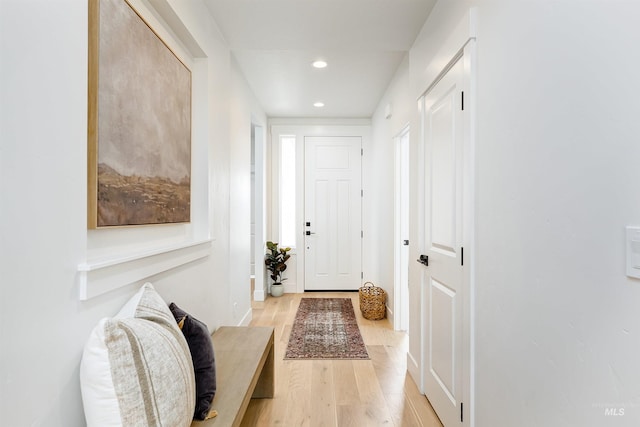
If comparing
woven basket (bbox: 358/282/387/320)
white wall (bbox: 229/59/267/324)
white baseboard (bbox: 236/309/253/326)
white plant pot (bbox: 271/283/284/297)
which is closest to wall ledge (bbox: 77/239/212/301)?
white wall (bbox: 229/59/267/324)

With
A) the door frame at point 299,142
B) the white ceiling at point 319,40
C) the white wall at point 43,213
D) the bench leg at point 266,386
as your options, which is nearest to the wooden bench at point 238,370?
the bench leg at point 266,386

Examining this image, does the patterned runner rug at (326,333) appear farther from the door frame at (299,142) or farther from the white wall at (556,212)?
the white wall at (556,212)

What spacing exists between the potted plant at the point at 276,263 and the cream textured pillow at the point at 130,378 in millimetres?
3905

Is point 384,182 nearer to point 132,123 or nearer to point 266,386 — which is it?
point 266,386

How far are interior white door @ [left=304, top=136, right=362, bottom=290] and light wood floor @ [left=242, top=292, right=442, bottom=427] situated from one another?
2.01m

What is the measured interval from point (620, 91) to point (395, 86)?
295 centimetres

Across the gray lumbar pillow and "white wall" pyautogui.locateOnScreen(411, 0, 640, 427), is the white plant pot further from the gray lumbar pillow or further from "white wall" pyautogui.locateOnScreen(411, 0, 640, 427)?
"white wall" pyautogui.locateOnScreen(411, 0, 640, 427)

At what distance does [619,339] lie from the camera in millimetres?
846

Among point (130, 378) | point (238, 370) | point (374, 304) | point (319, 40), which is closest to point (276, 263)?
point (374, 304)

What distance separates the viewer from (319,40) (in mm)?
2666

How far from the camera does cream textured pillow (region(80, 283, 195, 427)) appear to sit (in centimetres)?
96

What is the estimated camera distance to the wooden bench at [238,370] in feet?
4.63

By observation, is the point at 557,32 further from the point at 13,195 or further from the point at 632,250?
the point at 13,195

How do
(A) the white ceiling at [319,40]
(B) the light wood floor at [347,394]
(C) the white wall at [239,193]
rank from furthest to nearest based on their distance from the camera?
(C) the white wall at [239,193] → (A) the white ceiling at [319,40] → (B) the light wood floor at [347,394]
